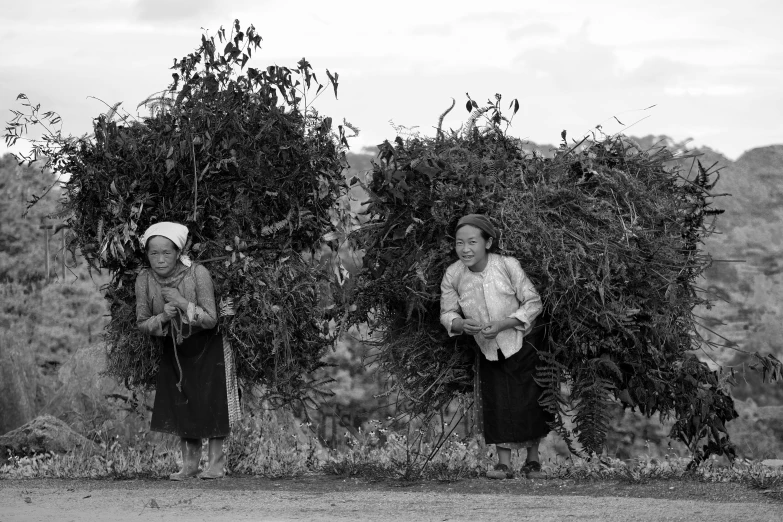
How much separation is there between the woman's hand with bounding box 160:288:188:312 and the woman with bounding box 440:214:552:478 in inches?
75.9

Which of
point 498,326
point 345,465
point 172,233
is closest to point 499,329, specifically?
point 498,326

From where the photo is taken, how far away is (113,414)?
1234 cm

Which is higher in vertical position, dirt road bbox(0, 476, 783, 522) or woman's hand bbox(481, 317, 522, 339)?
woman's hand bbox(481, 317, 522, 339)

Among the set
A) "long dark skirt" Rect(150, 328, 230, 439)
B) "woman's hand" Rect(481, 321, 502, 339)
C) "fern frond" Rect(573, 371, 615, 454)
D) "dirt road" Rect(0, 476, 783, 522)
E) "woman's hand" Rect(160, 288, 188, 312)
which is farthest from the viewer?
"long dark skirt" Rect(150, 328, 230, 439)

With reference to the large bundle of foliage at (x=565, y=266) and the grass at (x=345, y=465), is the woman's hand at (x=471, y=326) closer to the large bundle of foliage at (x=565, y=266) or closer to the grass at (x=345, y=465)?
the large bundle of foliage at (x=565, y=266)

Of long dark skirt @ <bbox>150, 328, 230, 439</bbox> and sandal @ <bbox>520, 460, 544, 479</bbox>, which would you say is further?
long dark skirt @ <bbox>150, 328, 230, 439</bbox>

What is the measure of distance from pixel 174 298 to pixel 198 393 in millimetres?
799

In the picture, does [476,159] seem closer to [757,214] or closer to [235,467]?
[235,467]

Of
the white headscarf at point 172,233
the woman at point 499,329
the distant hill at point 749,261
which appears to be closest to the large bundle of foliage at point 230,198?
the white headscarf at point 172,233

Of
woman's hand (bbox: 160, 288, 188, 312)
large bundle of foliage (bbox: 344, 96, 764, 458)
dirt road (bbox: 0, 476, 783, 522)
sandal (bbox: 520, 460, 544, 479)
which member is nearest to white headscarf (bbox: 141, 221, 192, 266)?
woman's hand (bbox: 160, 288, 188, 312)

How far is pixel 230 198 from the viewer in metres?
7.81

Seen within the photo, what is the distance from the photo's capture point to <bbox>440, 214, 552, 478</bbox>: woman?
7164 mm

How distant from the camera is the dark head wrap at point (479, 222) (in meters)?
7.16

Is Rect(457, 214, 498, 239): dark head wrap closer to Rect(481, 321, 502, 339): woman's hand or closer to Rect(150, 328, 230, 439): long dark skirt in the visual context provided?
Rect(481, 321, 502, 339): woman's hand
